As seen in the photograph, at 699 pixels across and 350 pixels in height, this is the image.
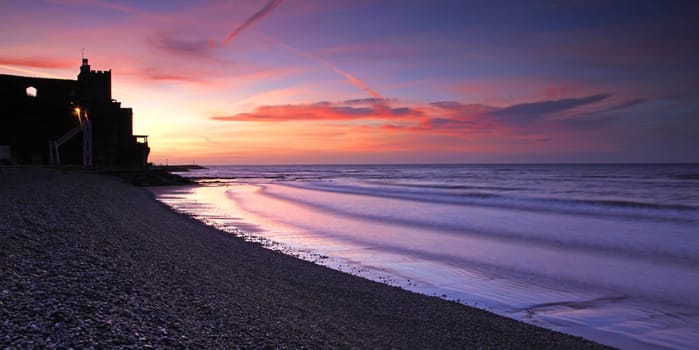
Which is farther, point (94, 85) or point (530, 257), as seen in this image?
point (94, 85)

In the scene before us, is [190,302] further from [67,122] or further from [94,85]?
[94,85]

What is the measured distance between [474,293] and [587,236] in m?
9.16

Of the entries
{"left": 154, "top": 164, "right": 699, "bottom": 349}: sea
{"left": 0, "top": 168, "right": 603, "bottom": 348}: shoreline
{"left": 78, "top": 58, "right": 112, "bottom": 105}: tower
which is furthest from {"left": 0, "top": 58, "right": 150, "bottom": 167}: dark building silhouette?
{"left": 0, "top": 168, "right": 603, "bottom": 348}: shoreline

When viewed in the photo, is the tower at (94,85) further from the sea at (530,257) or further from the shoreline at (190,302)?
the shoreline at (190,302)

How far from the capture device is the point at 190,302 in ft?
14.6

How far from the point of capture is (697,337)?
548 centimetres

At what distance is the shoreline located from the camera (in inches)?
132


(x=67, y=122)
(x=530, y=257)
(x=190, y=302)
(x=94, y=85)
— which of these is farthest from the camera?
(x=94, y=85)

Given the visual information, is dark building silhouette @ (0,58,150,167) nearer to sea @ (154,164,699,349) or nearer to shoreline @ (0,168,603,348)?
sea @ (154,164,699,349)

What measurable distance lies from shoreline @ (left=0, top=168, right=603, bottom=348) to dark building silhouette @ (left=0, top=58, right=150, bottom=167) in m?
32.7

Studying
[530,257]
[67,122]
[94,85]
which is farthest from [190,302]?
[94,85]

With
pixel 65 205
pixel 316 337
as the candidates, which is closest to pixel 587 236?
pixel 316 337

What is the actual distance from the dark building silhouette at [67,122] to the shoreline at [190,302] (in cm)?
3267

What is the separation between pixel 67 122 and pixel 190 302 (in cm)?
3973
